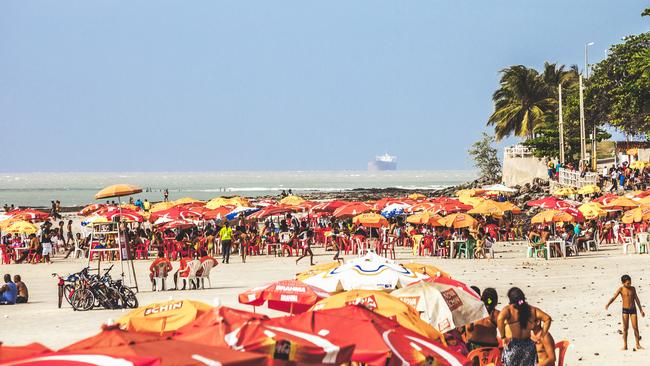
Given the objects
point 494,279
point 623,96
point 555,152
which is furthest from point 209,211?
point 555,152

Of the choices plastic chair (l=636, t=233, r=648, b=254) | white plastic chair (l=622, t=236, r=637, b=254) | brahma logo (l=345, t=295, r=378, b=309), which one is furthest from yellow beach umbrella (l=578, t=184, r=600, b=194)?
brahma logo (l=345, t=295, r=378, b=309)

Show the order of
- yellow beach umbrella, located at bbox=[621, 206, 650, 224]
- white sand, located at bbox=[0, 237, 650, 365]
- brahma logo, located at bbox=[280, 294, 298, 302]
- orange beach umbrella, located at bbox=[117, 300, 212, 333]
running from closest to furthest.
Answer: orange beach umbrella, located at bbox=[117, 300, 212, 333] < brahma logo, located at bbox=[280, 294, 298, 302] < white sand, located at bbox=[0, 237, 650, 365] < yellow beach umbrella, located at bbox=[621, 206, 650, 224]

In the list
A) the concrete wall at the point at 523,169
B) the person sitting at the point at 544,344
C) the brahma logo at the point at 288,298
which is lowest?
the person sitting at the point at 544,344

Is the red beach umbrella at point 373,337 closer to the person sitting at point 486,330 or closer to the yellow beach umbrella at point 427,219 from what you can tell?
the person sitting at point 486,330

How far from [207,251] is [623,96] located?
88.0 ft

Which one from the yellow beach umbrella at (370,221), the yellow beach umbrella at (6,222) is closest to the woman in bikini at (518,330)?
the yellow beach umbrella at (370,221)

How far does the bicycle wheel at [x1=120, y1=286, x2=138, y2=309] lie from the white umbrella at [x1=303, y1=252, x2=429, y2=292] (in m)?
6.11

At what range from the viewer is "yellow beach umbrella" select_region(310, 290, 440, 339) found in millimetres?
9789

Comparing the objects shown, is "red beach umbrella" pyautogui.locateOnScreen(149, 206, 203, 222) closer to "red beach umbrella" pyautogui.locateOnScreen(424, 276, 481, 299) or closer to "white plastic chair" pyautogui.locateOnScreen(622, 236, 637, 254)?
"white plastic chair" pyautogui.locateOnScreen(622, 236, 637, 254)

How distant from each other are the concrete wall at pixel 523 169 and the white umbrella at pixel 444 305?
5834 centimetres

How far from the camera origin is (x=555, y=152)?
→ 217 ft

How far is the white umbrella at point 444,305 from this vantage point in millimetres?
10758

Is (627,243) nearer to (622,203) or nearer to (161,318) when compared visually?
(622,203)

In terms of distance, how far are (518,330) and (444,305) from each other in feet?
4.53
